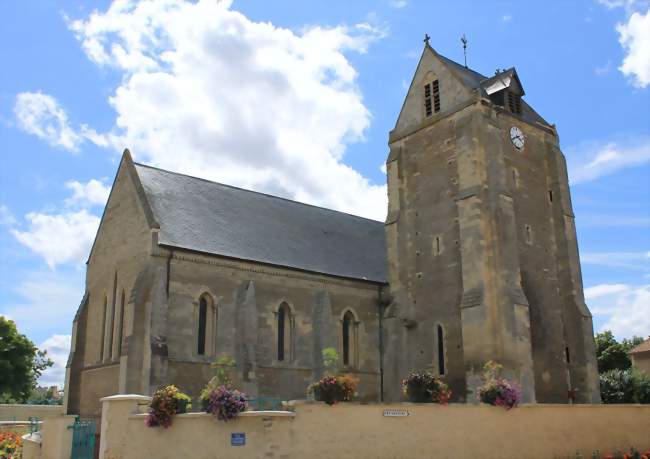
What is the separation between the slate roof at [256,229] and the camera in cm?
2873

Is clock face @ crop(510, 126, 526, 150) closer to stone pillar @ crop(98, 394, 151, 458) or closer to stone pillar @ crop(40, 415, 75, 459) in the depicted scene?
stone pillar @ crop(98, 394, 151, 458)

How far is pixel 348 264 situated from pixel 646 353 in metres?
28.7

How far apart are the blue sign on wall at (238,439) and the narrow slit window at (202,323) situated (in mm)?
11395

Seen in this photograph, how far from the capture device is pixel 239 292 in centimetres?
2838

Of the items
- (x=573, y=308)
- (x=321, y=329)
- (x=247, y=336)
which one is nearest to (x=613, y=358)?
(x=573, y=308)

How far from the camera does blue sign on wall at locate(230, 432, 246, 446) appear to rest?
51.6ft

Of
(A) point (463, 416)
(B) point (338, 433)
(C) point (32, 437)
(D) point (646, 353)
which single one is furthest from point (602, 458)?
(D) point (646, 353)

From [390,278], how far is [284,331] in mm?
6306

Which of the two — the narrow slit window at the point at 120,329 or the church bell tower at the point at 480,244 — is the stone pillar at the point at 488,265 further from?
the narrow slit window at the point at 120,329

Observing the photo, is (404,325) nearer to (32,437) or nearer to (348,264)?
(348,264)

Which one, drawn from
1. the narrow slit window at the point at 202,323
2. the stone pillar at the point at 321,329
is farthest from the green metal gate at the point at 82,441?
the stone pillar at the point at 321,329

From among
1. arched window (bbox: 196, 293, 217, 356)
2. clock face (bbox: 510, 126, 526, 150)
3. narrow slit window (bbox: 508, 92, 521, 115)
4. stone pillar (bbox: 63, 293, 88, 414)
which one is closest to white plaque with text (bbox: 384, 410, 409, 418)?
arched window (bbox: 196, 293, 217, 356)

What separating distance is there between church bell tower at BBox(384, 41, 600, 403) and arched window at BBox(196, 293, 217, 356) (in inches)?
361

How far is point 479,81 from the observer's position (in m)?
33.4
